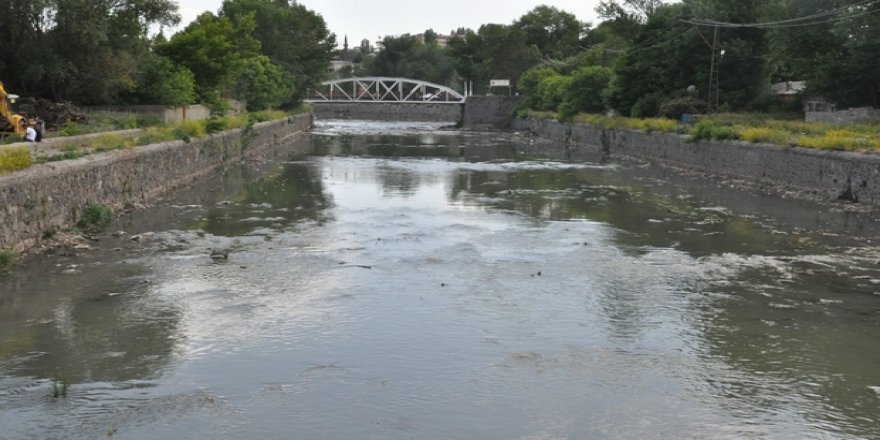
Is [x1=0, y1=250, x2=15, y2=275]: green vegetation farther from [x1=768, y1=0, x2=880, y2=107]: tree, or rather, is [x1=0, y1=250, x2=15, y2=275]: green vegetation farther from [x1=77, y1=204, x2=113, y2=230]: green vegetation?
[x1=768, y1=0, x2=880, y2=107]: tree

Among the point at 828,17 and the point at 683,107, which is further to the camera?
the point at 683,107

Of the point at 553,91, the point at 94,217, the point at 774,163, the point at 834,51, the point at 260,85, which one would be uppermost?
the point at 834,51

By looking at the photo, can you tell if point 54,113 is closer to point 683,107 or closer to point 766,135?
point 766,135

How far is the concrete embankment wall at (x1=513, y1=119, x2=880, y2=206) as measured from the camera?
2328 cm

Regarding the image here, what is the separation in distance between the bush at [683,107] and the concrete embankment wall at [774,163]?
1872 millimetres

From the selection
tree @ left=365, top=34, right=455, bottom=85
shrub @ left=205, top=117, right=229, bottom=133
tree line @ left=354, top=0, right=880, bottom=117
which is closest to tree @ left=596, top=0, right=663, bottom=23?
tree line @ left=354, top=0, right=880, bottom=117

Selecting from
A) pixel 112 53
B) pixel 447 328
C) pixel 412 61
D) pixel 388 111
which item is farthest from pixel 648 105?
pixel 412 61

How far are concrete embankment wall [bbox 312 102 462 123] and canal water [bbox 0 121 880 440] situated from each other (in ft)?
363

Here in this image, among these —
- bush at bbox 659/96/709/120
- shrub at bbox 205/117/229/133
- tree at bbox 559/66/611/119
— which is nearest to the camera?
shrub at bbox 205/117/229/133

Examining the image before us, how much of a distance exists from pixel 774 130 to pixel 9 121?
24595 mm

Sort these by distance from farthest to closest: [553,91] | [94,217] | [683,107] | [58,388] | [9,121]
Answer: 1. [553,91]
2. [683,107]
3. [9,121]
4. [94,217]
5. [58,388]

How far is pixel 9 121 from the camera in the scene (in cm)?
2516

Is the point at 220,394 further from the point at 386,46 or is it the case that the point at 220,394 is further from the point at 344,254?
the point at 386,46

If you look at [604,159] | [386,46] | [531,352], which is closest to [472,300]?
[531,352]
